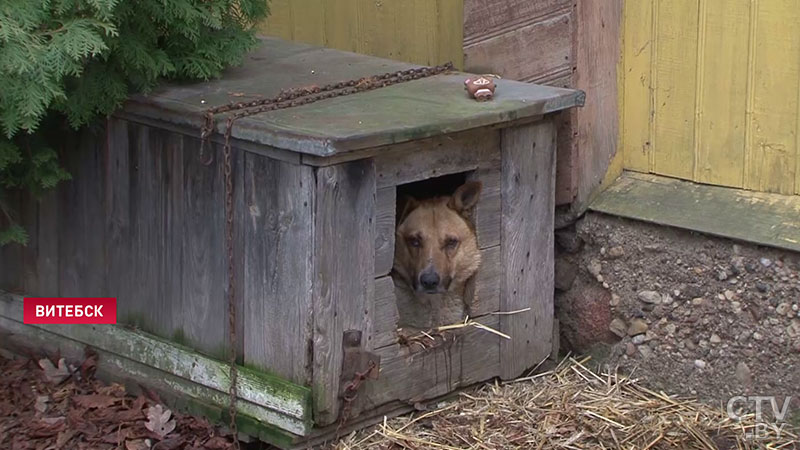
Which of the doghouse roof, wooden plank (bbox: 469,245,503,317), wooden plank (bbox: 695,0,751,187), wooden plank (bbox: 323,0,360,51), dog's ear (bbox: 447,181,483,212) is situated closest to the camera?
the doghouse roof

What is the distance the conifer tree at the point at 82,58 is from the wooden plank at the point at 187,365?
1.56 ft

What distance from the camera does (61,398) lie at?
5.41 metres

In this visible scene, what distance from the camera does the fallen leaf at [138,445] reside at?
4949 millimetres

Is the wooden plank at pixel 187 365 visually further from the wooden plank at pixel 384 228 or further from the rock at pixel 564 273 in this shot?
the rock at pixel 564 273

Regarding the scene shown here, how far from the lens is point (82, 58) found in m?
4.75

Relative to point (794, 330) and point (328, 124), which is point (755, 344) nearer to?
point (794, 330)

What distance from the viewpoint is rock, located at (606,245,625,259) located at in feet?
17.7

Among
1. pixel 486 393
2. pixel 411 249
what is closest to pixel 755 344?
pixel 486 393

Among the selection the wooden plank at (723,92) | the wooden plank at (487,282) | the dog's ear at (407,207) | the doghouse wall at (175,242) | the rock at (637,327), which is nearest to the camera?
the doghouse wall at (175,242)

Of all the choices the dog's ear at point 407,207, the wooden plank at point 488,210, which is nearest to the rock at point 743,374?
the wooden plank at point 488,210

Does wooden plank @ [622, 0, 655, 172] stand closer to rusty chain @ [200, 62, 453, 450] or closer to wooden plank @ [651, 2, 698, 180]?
wooden plank @ [651, 2, 698, 180]

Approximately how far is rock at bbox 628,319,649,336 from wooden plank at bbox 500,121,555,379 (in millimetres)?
345

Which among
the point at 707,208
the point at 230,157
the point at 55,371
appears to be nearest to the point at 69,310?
the point at 55,371

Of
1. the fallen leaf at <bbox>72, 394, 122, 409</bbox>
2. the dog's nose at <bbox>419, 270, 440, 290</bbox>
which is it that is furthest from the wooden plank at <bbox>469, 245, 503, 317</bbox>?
the fallen leaf at <bbox>72, 394, 122, 409</bbox>
